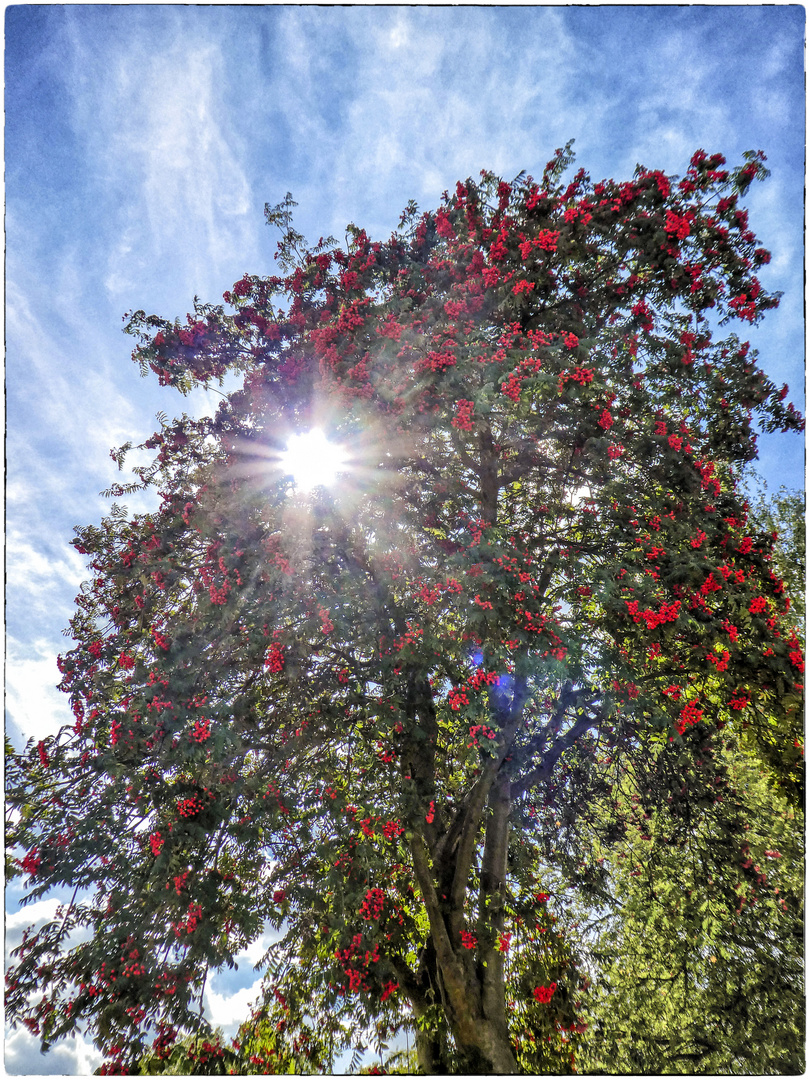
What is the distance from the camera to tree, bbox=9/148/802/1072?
4555 mm

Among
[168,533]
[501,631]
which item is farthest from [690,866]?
[168,533]

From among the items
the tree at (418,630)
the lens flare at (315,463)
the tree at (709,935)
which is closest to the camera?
the tree at (418,630)

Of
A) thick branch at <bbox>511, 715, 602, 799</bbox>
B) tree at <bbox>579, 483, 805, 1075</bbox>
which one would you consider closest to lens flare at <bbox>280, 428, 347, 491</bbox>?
thick branch at <bbox>511, 715, 602, 799</bbox>

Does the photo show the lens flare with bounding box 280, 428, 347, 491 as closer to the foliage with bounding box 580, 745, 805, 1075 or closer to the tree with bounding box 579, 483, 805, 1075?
the tree with bounding box 579, 483, 805, 1075

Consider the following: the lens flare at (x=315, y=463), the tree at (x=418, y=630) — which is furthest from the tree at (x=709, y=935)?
the lens flare at (x=315, y=463)

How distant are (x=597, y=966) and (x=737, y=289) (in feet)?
33.2

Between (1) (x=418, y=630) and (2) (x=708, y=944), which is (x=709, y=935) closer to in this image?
(2) (x=708, y=944)

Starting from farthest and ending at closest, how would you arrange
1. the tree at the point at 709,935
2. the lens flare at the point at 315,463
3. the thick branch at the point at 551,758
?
the tree at the point at 709,935, the thick branch at the point at 551,758, the lens flare at the point at 315,463

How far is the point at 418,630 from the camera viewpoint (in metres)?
4.91

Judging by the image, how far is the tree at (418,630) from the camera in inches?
179

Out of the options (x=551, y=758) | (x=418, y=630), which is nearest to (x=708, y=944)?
(x=551, y=758)

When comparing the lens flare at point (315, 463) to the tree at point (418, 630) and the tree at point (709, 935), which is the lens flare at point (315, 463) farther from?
the tree at point (709, 935)

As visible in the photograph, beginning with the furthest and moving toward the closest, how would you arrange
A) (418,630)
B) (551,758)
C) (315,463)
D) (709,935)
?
(709,935) < (551,758) < (315,463) < (418,630)

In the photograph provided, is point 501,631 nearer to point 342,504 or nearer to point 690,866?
point 342,504
